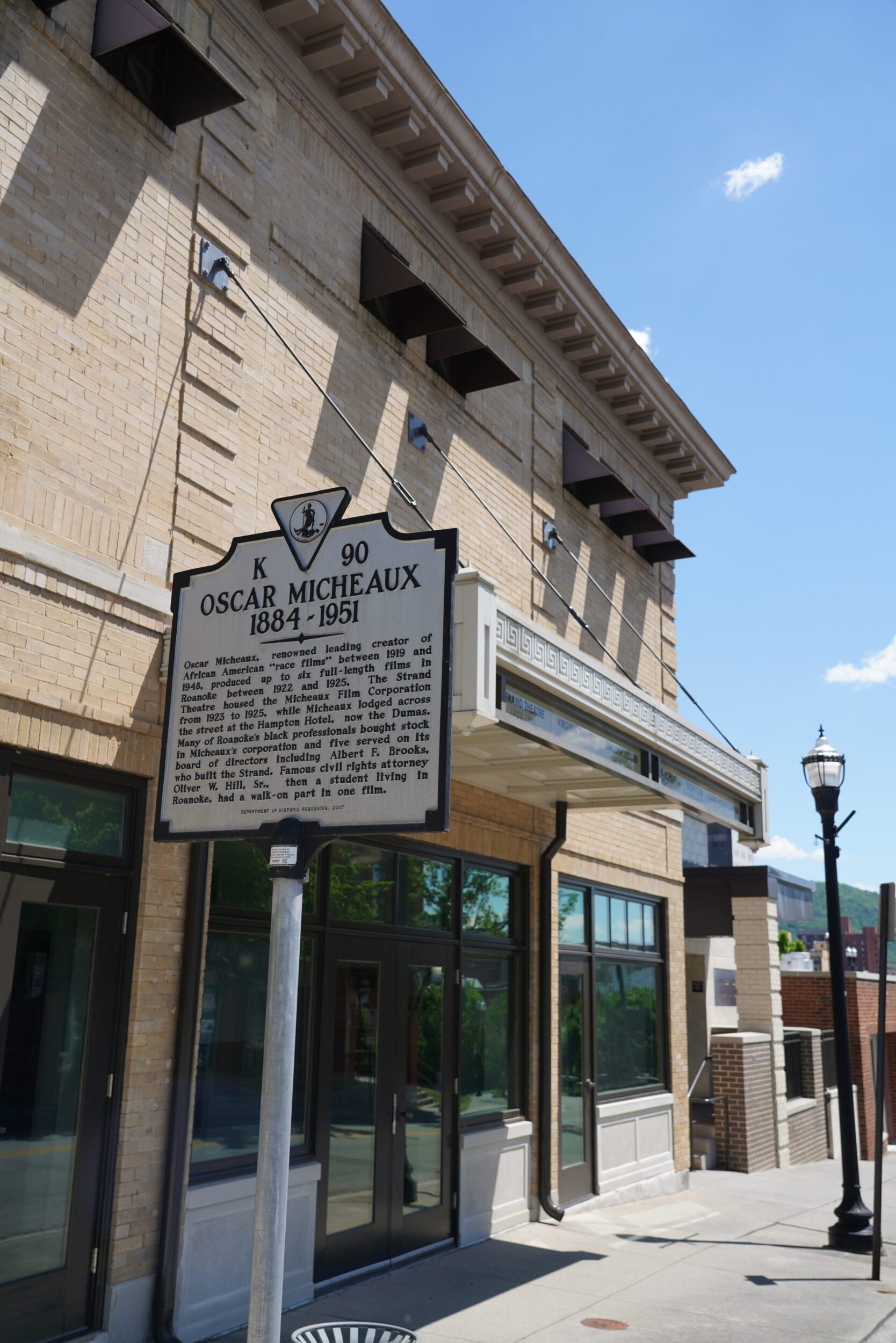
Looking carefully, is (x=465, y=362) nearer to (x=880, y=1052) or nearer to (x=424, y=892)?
(x=424, y=892)

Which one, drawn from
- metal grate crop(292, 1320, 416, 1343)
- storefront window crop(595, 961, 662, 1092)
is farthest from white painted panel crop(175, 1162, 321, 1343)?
storefront window crop(595, 961, 662, 1092)

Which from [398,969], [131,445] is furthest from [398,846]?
[131,445]

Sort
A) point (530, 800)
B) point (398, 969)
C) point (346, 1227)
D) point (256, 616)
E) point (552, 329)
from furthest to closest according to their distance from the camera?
point (552, 329)
point (530, 800)
point (398, 969)
point (346, 1227)
point (256, 616)

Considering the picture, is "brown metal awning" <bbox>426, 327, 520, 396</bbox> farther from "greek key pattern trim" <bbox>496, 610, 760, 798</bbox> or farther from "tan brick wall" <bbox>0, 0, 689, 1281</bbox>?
"greek key pattern trim" <bbox>496, 610, 760, 798</bbox>

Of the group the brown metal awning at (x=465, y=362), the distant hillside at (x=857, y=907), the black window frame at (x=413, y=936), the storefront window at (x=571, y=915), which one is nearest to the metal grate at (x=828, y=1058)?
the storefront window at (x=571, y=915)

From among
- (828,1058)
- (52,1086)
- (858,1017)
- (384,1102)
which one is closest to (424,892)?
(384,1102)

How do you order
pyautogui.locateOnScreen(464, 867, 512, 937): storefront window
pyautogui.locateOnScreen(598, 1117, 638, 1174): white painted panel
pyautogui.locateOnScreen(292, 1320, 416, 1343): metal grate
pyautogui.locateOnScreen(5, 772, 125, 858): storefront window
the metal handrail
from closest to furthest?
pyautogui.locateOnScreen(292, 1320, 416, 1343): metal grate, pyautogui.locateOnScreen(5, 772, 125, 858): storefront window, pyautogui.locateOnScreen(464, 867, 512, 937): storefront window, pyautogui.locateOnScreen(598, 1117, 638, 1174): white painted panel, the metal handrail

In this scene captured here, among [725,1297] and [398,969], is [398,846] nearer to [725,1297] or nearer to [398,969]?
[398,969]

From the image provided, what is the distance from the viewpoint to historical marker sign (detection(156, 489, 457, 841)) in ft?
16.0

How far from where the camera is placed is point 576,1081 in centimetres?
1328

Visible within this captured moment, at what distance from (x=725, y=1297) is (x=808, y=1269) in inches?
71.6

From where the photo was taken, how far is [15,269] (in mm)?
7102

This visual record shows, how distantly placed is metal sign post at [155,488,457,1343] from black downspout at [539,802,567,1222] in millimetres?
7678

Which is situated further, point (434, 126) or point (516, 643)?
point (434, 126)
